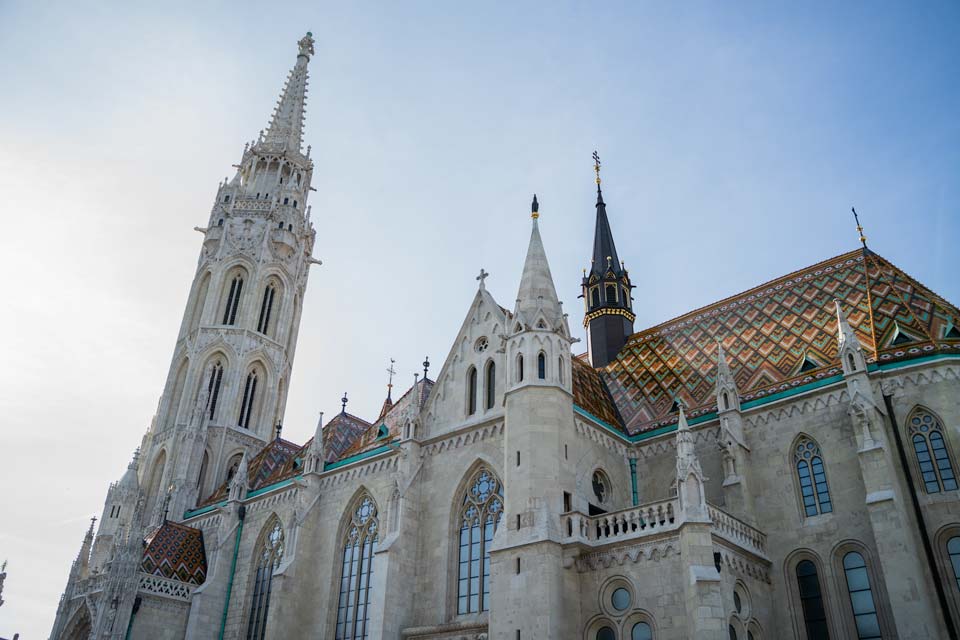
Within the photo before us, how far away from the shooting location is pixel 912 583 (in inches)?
752

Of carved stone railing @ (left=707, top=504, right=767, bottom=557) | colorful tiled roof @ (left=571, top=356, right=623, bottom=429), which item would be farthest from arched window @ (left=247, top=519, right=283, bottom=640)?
carved stone railing @ (left=707, top=504, right=767, bottom=557)

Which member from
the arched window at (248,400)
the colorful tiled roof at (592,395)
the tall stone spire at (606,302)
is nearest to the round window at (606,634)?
the colorful tiled roof at (592,395)

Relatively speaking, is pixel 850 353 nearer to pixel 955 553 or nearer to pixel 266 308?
pixel 955 553

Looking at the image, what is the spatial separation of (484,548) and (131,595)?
16.1 metres

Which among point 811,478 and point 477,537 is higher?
point 811,478

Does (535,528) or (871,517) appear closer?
(871,517)

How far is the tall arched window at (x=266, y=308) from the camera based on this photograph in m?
47.9

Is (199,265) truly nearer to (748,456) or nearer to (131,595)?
(131,595)

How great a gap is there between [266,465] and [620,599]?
81.1 ft

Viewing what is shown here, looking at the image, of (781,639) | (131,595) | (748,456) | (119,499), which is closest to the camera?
(781,639)

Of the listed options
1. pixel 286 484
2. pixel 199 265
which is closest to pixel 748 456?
pixel 286 484

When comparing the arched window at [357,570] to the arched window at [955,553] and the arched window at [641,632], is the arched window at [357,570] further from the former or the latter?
the arched window at [955,553]

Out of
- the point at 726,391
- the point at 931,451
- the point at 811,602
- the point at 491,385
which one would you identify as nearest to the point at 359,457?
the point at 491,385

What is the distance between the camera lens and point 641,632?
19750 mm
